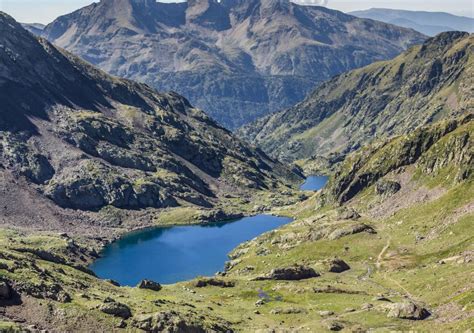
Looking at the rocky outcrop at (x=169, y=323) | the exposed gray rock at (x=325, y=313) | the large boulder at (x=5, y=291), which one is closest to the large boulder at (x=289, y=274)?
the exposed gray rock at (x=325, y=313)

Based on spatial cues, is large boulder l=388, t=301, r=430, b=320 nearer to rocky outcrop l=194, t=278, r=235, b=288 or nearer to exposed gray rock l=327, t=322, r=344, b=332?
exposed gray rock l=327, t=322, r=344, b=332

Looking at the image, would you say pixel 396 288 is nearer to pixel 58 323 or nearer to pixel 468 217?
pixel 468 217

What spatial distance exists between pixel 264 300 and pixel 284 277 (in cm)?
2764

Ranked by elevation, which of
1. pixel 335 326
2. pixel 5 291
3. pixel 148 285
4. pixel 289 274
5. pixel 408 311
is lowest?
pixel 335 326

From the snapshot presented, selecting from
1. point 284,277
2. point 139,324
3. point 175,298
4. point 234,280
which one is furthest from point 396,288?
point 139,324

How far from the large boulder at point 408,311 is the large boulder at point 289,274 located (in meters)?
51.0

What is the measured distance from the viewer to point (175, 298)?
422ft

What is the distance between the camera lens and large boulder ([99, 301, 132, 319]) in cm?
9762

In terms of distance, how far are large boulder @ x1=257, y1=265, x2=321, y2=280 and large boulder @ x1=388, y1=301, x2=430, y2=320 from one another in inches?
2009

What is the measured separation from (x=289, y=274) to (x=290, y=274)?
1.06 ft

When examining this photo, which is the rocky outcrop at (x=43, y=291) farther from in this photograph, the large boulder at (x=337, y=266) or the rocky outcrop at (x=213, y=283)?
the large boulder at (x=337, y=266)

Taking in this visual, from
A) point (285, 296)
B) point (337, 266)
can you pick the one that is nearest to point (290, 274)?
point (337, 266)

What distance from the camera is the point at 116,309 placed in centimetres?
9850

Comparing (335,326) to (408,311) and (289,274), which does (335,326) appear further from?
(289,274)
